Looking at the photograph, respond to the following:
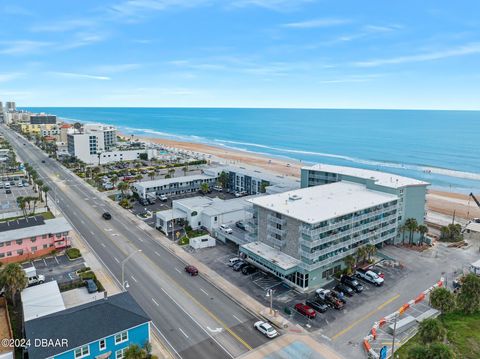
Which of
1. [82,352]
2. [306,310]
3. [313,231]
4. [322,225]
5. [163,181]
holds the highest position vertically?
[322,225]

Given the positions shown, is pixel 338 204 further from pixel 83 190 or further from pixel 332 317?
pixel 83 190

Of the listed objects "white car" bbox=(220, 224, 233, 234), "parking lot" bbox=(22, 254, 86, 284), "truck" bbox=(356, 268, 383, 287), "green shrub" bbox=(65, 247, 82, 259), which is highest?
"white car" bbox=(220, 224, 233, 234)

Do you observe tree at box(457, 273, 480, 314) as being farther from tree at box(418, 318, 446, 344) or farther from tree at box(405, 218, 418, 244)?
tree at box(405, 218, 418, 244)

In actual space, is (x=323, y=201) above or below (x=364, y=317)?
above

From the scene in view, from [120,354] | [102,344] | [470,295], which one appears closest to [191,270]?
[120,354]

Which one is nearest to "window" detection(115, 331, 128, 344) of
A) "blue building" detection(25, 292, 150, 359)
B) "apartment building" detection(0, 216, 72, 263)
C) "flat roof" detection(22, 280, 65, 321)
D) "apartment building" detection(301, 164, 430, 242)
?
"blue building" detection(25, 292, 150, 359)

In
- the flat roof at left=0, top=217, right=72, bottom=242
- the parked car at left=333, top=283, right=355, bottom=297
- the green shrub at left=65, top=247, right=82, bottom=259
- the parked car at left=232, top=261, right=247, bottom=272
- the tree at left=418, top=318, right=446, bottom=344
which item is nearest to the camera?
the tree at left=418, top=318, right=446, bottom=344

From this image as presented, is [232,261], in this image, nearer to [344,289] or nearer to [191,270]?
[191,270]
